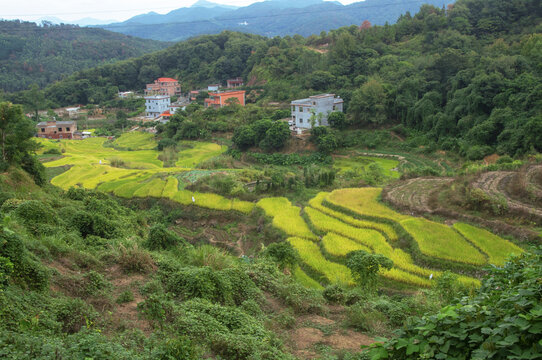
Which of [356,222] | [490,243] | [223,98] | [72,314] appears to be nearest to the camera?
[72,314]

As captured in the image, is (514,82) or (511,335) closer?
(511,335)

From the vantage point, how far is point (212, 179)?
808 inches

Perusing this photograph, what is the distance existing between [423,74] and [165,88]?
40957 millimetres

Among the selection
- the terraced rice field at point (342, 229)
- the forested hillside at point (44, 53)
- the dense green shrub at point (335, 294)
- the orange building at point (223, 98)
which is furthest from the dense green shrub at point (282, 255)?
the forested hillside at point (44, 53)

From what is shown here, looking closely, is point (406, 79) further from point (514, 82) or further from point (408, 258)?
point (408, 258)

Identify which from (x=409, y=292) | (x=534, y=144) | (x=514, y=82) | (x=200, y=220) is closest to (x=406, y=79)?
(x=514, y=82)

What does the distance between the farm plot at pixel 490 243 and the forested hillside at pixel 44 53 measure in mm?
83257

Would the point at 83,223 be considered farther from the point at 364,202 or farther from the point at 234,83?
the point at 234,83

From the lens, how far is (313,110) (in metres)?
35.0

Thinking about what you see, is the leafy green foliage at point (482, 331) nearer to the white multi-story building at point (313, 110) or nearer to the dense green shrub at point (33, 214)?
the dense green shrub at point (33, 214)

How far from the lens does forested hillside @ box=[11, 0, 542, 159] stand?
2564 cm

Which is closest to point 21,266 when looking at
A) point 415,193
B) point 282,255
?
point 282,255

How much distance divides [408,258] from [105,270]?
8.85m

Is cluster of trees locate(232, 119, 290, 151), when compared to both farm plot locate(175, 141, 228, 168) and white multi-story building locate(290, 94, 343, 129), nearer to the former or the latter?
farm plot locate(175, 141, 228, 168)
